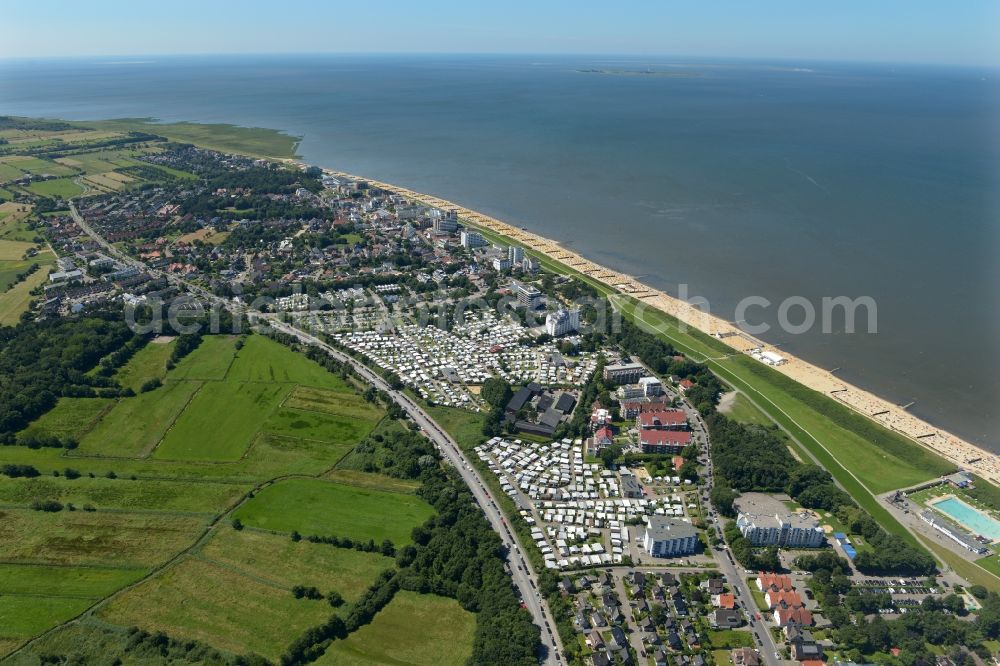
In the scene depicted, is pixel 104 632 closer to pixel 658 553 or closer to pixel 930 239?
pixel 658 553

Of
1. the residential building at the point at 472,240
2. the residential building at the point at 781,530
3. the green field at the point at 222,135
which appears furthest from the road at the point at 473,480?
the green field at the point at 222,135

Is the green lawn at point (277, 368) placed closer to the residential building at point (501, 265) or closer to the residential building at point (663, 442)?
the residential building at point (663, 442)

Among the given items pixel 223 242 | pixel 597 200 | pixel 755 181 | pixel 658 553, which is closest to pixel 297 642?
pixel 658 553

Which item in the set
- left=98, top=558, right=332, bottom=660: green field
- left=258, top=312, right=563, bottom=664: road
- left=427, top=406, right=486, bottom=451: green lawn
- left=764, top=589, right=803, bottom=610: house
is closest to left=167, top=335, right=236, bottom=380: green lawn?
left=258, top=312, right=563, bottom=664: road

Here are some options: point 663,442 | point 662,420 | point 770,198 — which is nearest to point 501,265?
point 662,420

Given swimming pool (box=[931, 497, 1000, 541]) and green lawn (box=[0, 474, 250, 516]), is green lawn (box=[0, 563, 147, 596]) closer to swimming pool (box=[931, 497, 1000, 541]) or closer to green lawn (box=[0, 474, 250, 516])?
green lawn (box=[0, 474, 250, 516])

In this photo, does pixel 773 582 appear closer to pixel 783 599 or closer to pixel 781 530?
pixel 783 599
